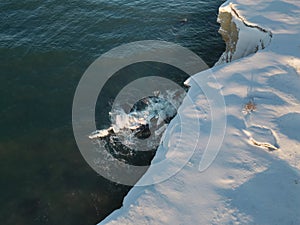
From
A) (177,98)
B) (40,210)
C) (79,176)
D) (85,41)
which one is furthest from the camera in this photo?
(85,41)

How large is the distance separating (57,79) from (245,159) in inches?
700

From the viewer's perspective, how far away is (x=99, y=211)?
62.3ft

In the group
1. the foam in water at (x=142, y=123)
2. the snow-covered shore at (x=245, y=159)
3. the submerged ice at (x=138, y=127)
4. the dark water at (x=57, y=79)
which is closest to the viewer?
the snow-covered shore at (x=245, y=159)

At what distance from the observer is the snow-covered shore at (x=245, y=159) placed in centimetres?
1294

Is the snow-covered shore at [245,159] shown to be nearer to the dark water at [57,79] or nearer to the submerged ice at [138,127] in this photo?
the submerged ice at [138,127]

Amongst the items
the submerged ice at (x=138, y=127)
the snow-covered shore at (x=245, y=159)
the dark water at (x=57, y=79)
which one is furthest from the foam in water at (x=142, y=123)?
the snow-covered shore at (x=245, y=159)

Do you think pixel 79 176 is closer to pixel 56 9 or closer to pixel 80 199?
pixel 80 199

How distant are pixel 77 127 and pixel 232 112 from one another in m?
11.8

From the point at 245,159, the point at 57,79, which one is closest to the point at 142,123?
the point at 57,79

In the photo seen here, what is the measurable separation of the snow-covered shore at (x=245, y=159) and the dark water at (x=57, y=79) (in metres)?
6.72

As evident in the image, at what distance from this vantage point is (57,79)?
26.4 m

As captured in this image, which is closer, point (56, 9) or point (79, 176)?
point (79, 176)

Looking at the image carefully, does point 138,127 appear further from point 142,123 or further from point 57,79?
point 57,79

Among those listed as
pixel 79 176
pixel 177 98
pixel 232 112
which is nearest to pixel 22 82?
pixel 79 176
